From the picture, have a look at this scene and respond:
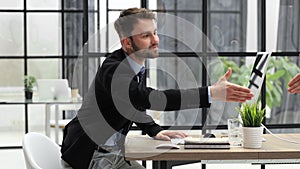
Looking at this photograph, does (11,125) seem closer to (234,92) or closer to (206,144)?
(206,144)

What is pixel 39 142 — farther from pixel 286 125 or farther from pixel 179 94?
pixel 286 125

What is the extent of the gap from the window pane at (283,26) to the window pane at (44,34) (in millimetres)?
1704

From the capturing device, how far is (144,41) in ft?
10.6

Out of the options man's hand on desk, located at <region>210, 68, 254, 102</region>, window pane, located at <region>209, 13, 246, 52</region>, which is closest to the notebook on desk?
window pane, located at <region>209, 13, 246, 52</region>

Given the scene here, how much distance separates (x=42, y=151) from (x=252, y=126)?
3.49 ft

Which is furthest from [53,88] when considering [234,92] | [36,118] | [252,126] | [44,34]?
[234,92]

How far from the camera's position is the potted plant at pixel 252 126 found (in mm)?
3178

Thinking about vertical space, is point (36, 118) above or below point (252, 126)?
below

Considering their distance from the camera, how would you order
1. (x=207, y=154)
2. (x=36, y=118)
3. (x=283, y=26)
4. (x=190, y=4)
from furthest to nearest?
(x=36, y=118) → (x=283, y=26) → (x=190, y=4) → (x=207, y=154)

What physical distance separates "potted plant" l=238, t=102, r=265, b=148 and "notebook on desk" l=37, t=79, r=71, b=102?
2325mm

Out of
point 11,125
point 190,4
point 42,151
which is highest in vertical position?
point 190,4

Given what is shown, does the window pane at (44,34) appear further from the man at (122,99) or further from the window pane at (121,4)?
the man at (122,99)

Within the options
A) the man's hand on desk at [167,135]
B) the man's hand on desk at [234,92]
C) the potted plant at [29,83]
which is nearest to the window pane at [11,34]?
the potted plant at [29,83]

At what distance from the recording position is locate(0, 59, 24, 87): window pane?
523 cm
